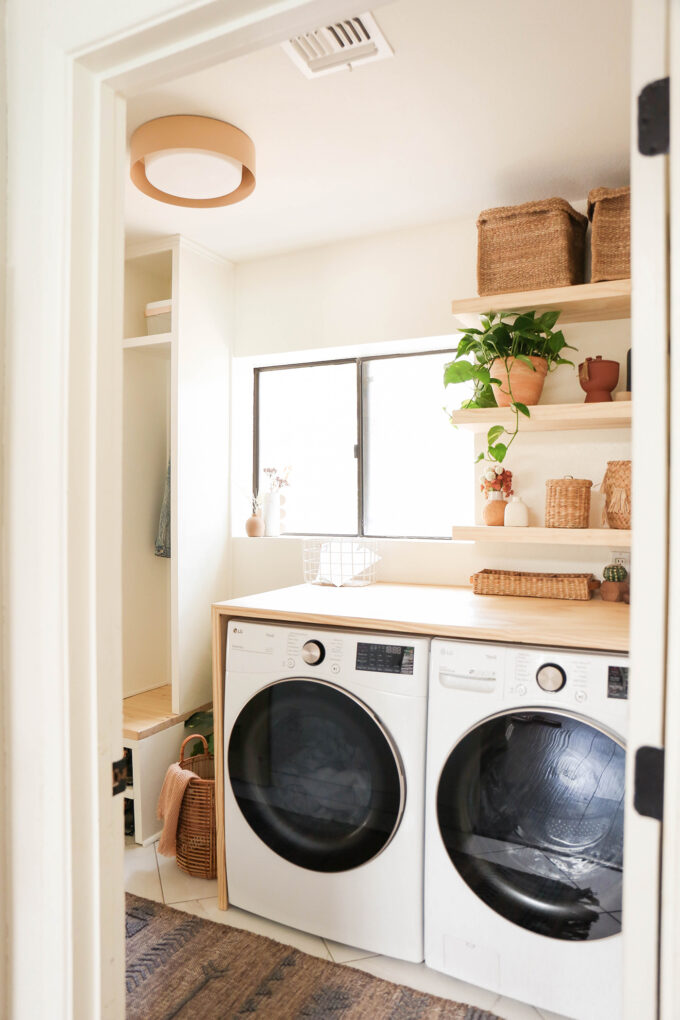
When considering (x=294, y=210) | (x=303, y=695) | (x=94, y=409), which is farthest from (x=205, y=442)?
(x=94, y=409)

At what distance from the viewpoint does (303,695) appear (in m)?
2.07

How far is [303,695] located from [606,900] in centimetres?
93

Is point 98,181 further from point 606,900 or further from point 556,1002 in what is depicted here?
point 556,1002

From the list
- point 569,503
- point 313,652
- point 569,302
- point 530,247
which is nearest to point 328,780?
point 313,652

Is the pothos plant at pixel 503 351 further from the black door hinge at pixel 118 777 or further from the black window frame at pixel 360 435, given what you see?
the black door hinge at pixel 118 777

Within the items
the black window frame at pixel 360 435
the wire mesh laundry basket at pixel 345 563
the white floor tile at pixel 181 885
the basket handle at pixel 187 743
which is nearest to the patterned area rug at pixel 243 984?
the white floor tile at pixel 181 885

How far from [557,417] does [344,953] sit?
1.76 metres

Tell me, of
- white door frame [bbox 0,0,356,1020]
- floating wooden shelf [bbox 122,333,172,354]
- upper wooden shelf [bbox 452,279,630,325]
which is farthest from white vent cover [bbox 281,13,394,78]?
floating wooden shelf [bbox 122,333,172,354]

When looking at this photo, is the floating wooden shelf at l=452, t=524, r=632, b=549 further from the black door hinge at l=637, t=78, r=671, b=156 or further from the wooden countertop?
the black door hinge at l=637, t=78, r=671, b=156

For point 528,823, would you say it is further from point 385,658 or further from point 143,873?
point 143,873

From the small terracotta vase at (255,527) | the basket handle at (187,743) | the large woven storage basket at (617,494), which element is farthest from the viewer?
the small terracotta vase at (255,527)

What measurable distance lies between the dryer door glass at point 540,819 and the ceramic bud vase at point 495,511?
0.92 m

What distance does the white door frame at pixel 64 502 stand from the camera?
1.00 metres

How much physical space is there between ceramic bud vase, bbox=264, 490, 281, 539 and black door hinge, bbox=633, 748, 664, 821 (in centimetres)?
256
